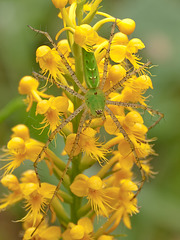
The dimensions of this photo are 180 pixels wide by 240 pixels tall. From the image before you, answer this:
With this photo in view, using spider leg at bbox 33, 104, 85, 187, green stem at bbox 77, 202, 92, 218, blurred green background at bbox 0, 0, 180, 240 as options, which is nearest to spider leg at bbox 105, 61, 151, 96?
spider leg at bbox 33, 104, 85, 187

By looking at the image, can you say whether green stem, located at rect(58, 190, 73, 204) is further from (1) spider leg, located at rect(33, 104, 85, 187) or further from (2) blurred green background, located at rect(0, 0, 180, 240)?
(2) blurred green background, located at rect(0, 0, 180, 240)

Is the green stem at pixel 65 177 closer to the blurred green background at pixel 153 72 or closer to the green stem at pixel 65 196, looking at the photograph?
the green stem at pixel 65 196

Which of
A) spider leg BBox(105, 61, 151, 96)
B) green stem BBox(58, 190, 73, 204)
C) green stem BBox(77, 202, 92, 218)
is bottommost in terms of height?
green stem BBox(77, 202, 92, 218)

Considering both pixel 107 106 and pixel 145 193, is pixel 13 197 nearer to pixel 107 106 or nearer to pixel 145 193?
pixel 107 106

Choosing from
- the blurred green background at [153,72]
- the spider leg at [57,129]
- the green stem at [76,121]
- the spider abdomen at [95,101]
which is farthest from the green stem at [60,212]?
the blurred green background at [153,72]

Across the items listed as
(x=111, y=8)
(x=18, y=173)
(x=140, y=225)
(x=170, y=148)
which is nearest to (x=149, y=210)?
A: (x=140, y=225)

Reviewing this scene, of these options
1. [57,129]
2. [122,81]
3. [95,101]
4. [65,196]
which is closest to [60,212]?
[65,196]

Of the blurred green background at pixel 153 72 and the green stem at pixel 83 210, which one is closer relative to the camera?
the green stem at pixel 83 210

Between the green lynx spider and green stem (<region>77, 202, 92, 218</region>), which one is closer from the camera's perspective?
the green lynx spider

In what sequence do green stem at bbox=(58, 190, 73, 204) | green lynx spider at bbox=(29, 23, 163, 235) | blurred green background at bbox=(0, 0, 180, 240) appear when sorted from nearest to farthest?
green lynx spider at bbox=(29, 23, 163, 235) → green stem at bbox=(58, 190, 73, 204) → blurred green background at bbox=(0, 0, 180, 240)
